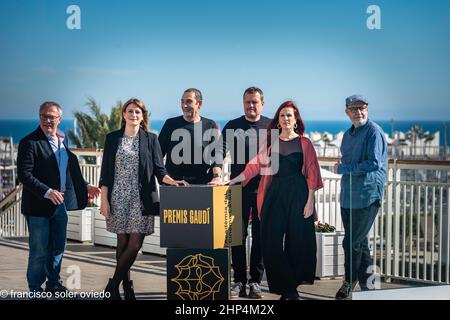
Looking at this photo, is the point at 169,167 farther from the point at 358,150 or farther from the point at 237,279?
the point at 358,150

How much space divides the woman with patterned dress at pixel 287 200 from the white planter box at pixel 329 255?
822 millimetres

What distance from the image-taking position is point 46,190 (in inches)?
257

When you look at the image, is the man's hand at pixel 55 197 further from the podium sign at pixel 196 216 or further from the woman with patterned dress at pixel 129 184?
the podium sign at pixel 196 216

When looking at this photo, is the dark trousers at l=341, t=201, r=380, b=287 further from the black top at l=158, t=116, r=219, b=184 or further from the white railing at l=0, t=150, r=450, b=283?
the black top at l=158, t=116, r=219, b=184

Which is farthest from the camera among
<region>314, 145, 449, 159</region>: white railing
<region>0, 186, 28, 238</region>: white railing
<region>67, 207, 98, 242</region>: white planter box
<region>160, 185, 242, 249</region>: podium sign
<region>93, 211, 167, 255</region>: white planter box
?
<region>314, 145, 449, 159</region>: white railing

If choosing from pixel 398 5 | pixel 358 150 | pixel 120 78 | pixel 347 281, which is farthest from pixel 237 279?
pixel 398 5

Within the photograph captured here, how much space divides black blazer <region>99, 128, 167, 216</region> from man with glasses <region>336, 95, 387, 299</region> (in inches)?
53.2

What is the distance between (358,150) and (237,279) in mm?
1379

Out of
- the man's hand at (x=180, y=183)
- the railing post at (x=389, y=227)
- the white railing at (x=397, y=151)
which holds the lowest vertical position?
the railing post at (x=389, y=227)

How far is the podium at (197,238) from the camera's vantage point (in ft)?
20.9

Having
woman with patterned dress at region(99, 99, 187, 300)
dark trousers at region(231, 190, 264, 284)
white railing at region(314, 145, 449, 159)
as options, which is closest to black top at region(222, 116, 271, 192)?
dark trousers at region(231, 190, 264, 284)

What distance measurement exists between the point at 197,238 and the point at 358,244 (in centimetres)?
117

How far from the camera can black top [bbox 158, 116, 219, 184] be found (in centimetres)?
700

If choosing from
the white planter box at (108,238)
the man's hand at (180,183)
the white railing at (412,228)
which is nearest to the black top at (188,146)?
the man's hand at (180,183)
